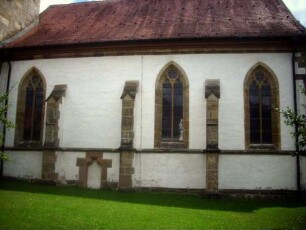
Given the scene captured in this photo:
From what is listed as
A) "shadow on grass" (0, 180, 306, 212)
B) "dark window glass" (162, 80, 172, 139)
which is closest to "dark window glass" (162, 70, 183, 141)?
"dark window glass" (162, 80, 172, 139)

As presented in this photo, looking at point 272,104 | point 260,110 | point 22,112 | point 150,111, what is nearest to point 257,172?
point 260,110

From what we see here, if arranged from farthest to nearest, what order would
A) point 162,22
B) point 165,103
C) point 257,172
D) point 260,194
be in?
point 162,22 → point 165,103 → point 257,172 → point 260,194

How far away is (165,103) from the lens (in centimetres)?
1664

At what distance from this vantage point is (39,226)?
28.6 ft

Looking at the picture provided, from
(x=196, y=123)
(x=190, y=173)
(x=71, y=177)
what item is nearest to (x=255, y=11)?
(x=196, y=123)

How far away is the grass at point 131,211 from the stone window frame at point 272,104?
2.68 meters

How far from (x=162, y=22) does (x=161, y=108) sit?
5165 mm

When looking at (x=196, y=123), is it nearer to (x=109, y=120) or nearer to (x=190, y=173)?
(x=190, y=173)

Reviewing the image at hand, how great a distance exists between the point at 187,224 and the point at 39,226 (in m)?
4.04

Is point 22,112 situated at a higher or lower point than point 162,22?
lower

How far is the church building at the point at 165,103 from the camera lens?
1534cm

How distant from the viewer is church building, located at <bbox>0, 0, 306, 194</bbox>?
50.3ft

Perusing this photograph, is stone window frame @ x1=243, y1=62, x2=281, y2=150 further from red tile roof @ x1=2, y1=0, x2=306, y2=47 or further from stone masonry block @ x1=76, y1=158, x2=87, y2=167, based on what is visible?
stone masonry block @ x1=76, y1=158, x2=87, y2=167

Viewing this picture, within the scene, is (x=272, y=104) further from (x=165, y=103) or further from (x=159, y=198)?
(x=159, y=198)
